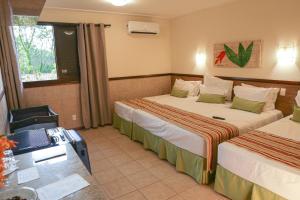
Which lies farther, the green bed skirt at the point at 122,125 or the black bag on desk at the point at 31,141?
the green bed skirt at the point at 122,125

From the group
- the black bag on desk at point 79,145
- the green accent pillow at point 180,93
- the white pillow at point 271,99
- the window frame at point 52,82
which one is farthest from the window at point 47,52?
the white pillow at point 271,99

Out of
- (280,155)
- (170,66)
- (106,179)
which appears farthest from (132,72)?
(280,155)

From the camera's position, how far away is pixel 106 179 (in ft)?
8.48

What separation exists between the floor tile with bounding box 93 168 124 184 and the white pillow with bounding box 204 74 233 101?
2.37 m

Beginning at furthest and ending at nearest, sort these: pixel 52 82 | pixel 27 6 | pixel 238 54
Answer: pixel 52 82, pixel 238 54, pixel 27 6

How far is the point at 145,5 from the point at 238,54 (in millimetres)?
1855

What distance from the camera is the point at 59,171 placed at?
1.23 metres

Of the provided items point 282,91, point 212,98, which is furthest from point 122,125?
point 282,91

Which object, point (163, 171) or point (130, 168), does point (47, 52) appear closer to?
point (130, 168)

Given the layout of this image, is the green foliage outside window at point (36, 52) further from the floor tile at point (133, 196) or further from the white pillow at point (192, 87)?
the floor tile at point (133, 196)

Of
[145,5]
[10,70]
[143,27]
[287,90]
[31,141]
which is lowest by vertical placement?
[31,141]

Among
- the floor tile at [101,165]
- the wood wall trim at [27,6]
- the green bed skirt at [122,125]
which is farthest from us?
the green bed skirt at [122,125]

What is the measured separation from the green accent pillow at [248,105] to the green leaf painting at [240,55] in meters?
0.71

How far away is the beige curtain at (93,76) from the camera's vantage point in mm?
4012
